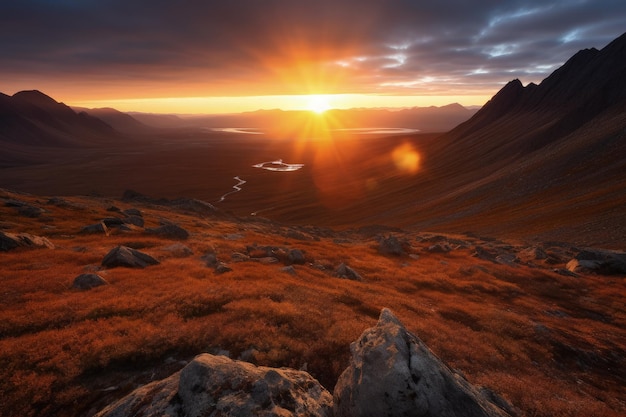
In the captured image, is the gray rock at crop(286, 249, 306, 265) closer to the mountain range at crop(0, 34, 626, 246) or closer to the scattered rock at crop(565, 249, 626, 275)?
the scattered rock at crop(565, 249, 626, 275)

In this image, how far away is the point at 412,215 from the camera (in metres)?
110

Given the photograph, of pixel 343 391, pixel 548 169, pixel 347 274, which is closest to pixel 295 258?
pixel 347 274

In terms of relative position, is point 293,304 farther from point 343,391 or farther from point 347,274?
point 347,274

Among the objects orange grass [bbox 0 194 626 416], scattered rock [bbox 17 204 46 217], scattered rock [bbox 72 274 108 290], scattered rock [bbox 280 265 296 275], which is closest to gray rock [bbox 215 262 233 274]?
orange grass [bbox 0 194 626 416]

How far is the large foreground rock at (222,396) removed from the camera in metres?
8.47

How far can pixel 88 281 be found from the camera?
872 inches

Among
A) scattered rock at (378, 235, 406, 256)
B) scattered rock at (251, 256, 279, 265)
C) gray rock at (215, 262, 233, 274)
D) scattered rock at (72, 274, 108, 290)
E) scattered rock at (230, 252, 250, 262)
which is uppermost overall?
scattered rock at (72, 274, 108, 290)

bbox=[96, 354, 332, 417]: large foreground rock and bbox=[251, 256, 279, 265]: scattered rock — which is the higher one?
bbox=[96, 354, 332, 417]: large foreground rock

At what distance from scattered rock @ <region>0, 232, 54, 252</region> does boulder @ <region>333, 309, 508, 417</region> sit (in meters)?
33.4

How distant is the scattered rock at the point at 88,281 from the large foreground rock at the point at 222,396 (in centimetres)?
1558

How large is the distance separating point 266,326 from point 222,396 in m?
8.90

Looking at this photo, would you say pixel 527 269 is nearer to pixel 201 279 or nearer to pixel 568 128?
pixel 201 279

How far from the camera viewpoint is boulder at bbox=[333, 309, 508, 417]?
26.3 feet

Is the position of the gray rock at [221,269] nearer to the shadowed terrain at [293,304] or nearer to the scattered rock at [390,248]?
the shadowed terrain at [293,304]
